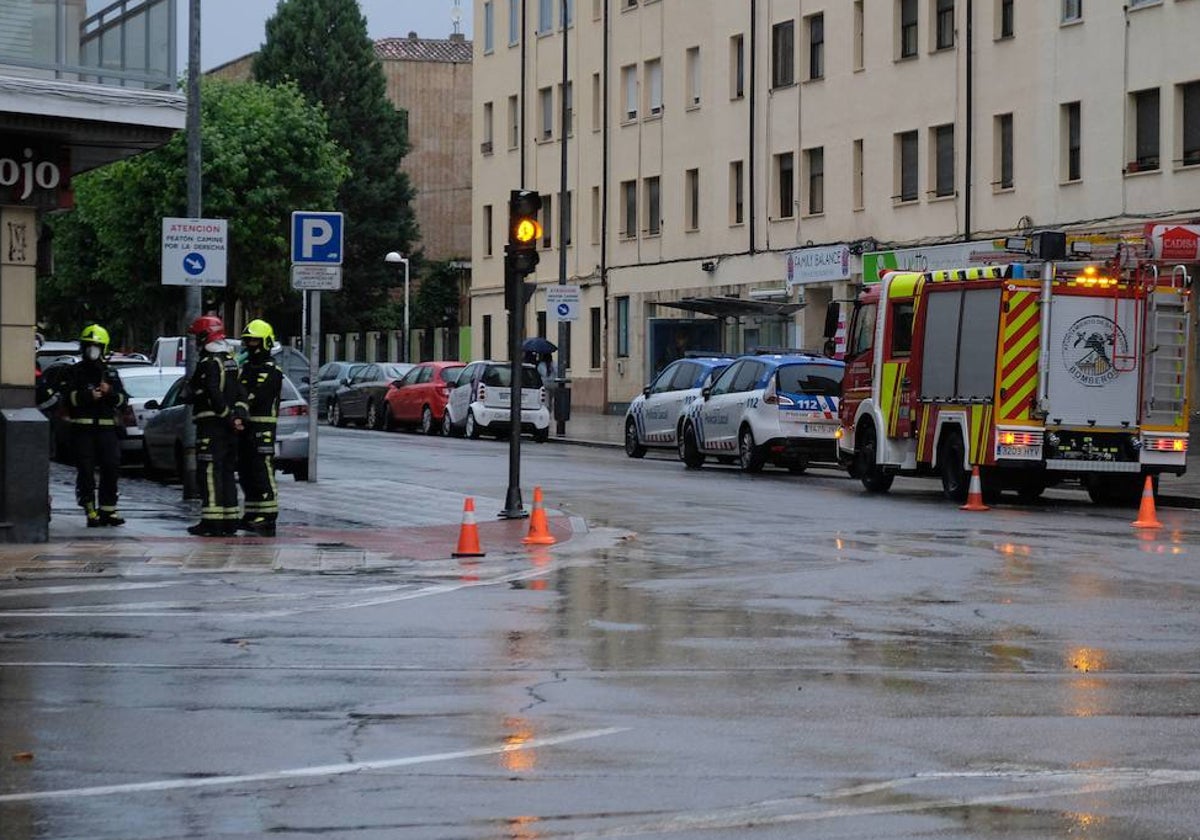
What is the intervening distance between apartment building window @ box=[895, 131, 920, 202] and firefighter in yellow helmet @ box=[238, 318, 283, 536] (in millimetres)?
29299

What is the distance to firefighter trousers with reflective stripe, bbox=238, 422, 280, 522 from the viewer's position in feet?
63.6

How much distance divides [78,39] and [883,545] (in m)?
8.38

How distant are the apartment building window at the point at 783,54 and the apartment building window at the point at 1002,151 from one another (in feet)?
28.2

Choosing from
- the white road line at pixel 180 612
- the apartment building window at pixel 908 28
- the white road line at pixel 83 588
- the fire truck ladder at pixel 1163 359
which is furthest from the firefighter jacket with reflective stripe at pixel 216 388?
the apartment building window at pixel 908 28

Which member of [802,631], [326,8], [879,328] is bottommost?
[802,631]

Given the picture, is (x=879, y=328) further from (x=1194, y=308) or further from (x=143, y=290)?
(x=143, y=290)

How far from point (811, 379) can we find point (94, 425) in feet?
43.5

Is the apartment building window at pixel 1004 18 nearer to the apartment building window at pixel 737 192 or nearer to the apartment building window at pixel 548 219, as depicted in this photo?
the apartment building window at pixel 737 192

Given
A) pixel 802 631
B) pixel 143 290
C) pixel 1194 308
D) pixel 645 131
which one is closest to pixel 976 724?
pixel 802 631

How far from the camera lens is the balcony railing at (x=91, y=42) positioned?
64.9 feet

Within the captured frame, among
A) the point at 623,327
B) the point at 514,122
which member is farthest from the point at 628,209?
the point at 514,122

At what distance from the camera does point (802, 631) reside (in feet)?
42.1

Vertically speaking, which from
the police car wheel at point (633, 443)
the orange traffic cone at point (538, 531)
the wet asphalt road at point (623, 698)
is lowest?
the wet asphalt road at point (623, 698)

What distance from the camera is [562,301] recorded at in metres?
45.7
